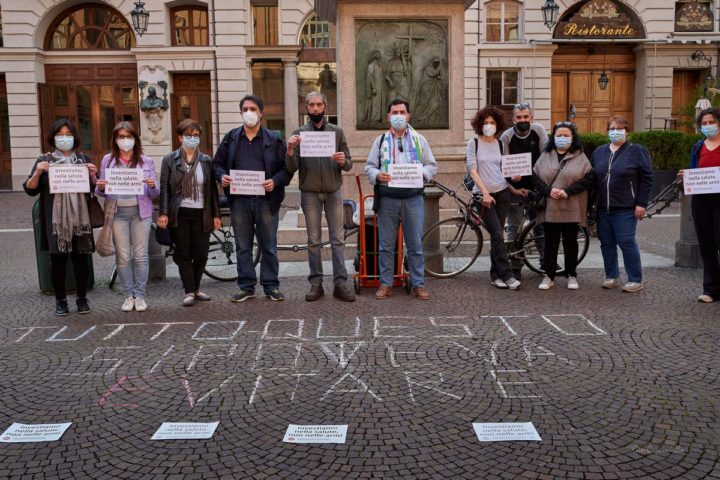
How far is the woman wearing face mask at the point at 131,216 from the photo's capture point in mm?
6844

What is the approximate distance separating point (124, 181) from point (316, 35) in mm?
20449

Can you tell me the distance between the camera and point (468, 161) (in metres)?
7.74

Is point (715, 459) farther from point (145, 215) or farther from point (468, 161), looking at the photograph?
point (145, 215)

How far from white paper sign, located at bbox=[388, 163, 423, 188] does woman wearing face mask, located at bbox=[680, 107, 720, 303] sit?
308cm

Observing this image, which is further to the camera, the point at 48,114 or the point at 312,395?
the point at 48,114

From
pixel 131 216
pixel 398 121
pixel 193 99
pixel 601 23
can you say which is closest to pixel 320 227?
pixel 398 121

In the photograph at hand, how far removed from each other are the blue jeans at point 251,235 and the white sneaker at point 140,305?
40.8 inches

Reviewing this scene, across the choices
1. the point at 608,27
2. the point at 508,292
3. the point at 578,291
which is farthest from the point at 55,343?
the point at 608,27

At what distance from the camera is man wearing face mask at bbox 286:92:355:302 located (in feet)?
23.1

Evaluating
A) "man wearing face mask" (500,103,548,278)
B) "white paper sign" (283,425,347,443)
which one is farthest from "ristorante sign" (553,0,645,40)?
"white paper sign" (283,425,347,443)

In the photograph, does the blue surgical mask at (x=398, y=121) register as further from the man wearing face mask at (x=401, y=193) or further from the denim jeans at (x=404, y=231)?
the denim jeans at (x=404, y=231)

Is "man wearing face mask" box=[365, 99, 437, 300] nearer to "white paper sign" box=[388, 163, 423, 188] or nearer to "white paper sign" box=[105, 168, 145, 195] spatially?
"white paper sign" box=[388, 163, 423, 188]

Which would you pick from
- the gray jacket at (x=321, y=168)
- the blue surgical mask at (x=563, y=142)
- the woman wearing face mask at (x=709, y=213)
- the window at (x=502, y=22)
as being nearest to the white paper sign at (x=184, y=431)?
the gray jacket at (x=321, y=168)

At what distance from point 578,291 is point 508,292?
0.81 m
